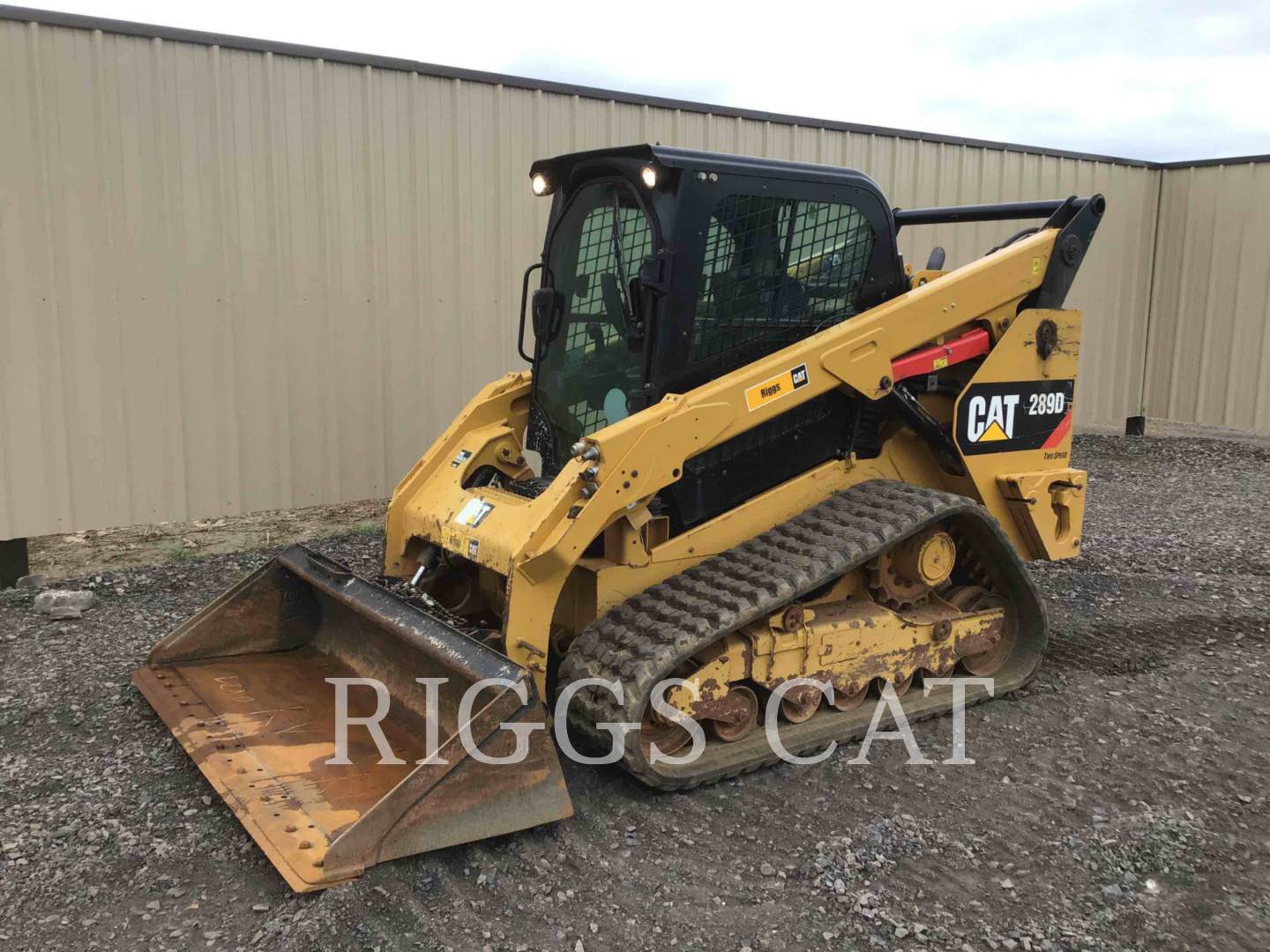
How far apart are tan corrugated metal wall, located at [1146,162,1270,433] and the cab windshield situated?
990 cm

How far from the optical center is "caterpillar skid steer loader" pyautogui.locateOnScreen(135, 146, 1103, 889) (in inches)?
138

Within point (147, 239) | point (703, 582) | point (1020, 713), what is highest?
point (147, 239)

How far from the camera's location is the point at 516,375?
5.21 metres

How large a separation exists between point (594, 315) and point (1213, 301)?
33.4 feet

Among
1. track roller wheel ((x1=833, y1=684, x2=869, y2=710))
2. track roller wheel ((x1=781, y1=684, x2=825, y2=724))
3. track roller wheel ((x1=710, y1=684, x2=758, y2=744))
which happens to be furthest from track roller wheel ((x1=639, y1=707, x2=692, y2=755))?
track roller wheel ((x1=833, y1=684, x2=869, y2=710))

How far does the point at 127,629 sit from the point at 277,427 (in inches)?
77.5

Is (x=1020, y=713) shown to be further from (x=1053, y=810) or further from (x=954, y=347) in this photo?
(x=954, y=347)

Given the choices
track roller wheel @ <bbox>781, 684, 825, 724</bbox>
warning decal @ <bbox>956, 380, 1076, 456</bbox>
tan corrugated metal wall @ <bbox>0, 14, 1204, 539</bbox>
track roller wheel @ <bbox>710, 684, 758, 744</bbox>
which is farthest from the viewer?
tan corrugated metal wall @ <bbox>0, 14, 1204, 539</bbox>

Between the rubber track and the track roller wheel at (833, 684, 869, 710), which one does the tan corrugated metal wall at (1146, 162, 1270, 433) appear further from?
the track roller wheel at (833, 684, 869, 710)

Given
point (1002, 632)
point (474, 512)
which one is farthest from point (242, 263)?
point (1002, 632)

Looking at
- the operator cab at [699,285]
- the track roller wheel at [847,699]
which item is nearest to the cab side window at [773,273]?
the operator cab at [699,285]

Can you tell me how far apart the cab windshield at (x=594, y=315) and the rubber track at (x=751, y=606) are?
32.6 inches

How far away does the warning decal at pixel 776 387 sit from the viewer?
12.9 feet

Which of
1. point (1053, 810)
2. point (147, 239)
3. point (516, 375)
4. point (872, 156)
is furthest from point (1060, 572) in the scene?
point (147, 239)
